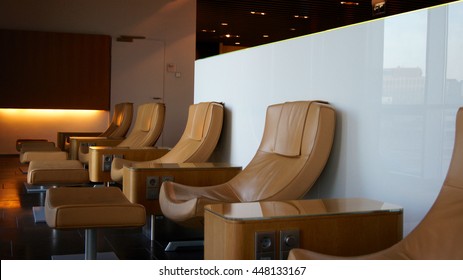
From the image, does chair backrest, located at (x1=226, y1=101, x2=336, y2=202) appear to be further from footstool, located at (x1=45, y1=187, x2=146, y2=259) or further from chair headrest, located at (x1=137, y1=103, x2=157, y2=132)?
chair headrest, located at (x1=137, y1=103, x2=157, y2=132)

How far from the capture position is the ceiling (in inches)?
480

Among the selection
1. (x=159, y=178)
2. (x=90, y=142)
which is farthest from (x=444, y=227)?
(x=90, y=142)

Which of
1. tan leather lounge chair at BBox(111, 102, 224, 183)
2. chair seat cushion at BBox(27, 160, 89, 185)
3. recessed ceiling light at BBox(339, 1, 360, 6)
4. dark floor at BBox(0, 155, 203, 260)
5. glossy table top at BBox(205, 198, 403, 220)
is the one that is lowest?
dark floor at BBox(0, 155, 203, 260)

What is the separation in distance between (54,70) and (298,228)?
9.43m

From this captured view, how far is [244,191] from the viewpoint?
3527 mm

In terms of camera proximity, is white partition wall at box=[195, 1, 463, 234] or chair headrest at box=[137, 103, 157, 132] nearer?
white partition wall at box=[195, 1, 463, 234]

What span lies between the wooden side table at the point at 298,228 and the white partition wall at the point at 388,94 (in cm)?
35

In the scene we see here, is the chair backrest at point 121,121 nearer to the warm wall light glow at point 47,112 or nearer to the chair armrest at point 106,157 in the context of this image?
the chair armrest at point 106,157

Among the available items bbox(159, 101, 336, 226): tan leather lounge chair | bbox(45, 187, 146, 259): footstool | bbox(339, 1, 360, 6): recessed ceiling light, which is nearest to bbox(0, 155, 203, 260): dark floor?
bbox(159, 101, 336, 226): tan leather lounge chair

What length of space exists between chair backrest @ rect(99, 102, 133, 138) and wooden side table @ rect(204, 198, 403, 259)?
568 centimetres

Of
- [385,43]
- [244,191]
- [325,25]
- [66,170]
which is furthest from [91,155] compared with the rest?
[325,25]

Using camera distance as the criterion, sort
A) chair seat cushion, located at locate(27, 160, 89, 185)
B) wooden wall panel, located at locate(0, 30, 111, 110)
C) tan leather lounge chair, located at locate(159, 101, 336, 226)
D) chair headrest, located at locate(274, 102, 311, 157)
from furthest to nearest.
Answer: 1. wooden wall panel, located at locate(0, 30, 111, 110)
2. chair seat cushion, located at locate(27, 160, 89, 185)
3. chair headrest, located at locate(274, 102, 311, 157)
4. tan leather lounge chair, located at locate(159, 101, 336, 226)
